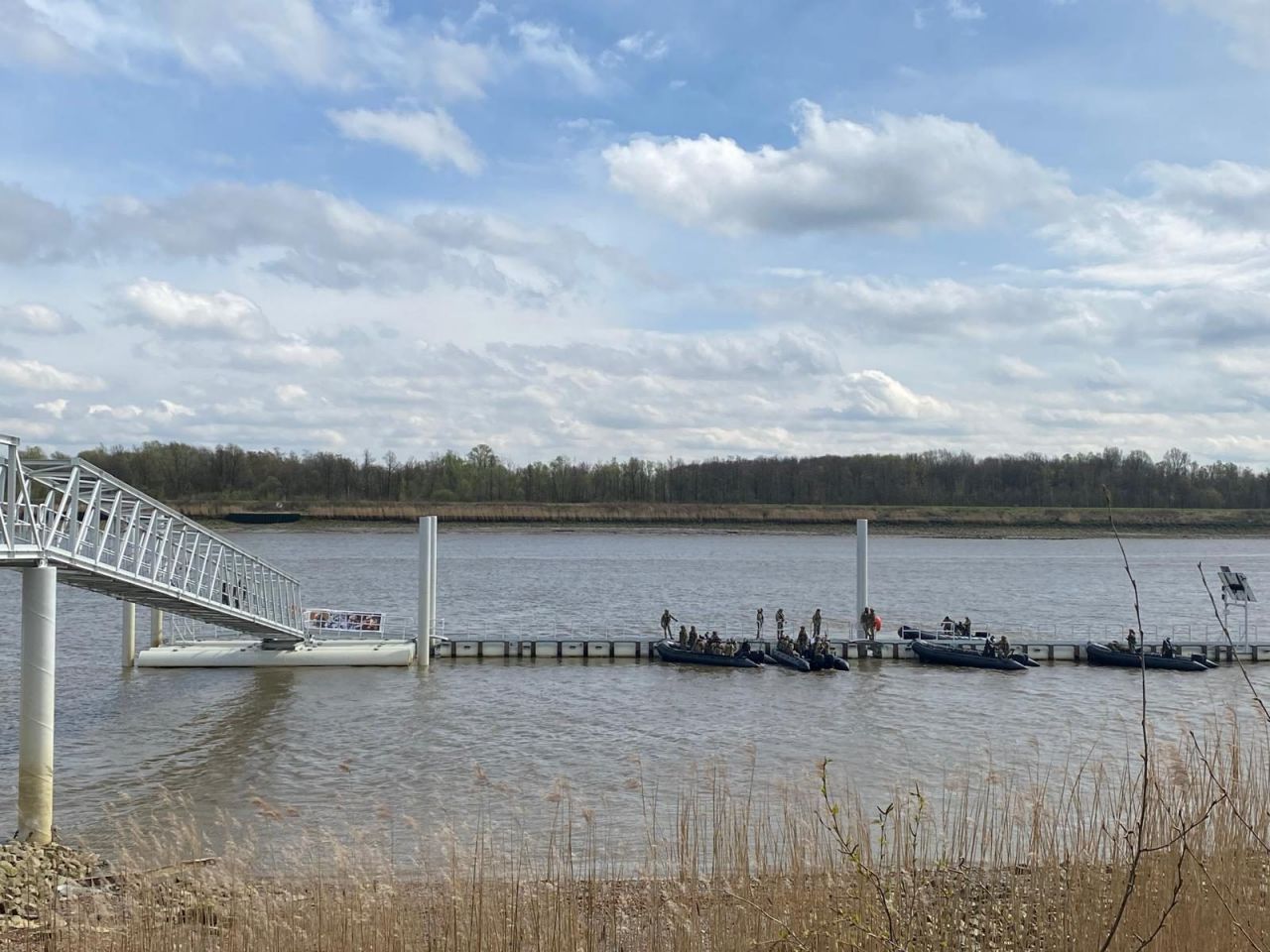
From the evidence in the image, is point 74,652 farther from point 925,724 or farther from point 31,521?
point 925,724

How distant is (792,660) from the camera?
40.6m

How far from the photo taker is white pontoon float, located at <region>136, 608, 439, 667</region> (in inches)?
1496

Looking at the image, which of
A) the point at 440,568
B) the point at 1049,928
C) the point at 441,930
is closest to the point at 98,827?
the point at 441,930

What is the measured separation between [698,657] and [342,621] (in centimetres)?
1391

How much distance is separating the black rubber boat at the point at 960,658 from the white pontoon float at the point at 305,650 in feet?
62.6

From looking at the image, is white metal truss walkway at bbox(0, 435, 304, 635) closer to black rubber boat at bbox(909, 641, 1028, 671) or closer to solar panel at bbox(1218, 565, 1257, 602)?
black rubber boat at bbox(909, 641, 1028, 671)

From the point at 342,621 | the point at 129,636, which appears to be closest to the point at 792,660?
the point at 342,621

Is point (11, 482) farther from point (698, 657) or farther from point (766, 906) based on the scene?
point (698, 657)

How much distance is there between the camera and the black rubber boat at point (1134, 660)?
41656 mm

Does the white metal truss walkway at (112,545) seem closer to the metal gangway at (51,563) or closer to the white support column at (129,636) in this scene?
the metal gangway at (51,563)

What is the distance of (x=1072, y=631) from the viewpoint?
53938 mm

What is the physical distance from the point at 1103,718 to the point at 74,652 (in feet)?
119

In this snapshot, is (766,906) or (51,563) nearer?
(766,906)

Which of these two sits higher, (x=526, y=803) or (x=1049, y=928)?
(x=1049, y=928)
